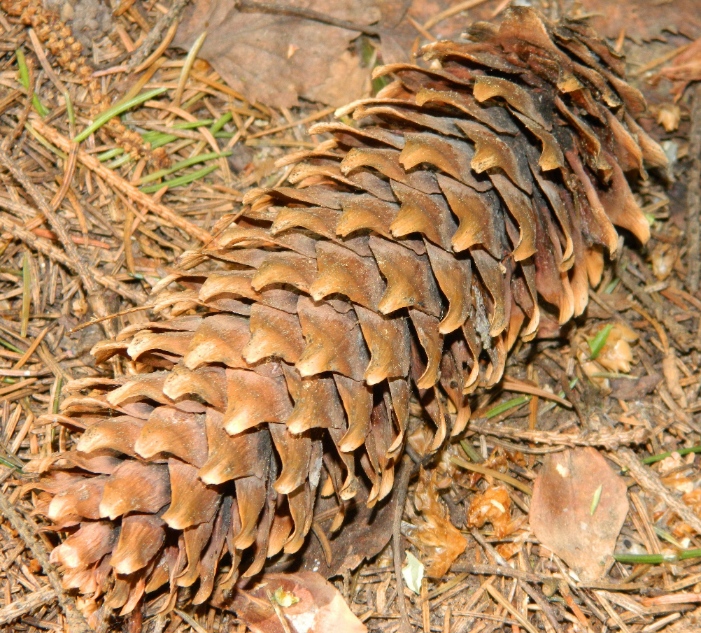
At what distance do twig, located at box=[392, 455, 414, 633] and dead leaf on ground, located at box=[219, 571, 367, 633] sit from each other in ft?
0.41

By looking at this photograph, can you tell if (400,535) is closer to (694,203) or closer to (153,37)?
(694,203)

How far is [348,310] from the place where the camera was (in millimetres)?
1639

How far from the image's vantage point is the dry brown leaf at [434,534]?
196 centimetres

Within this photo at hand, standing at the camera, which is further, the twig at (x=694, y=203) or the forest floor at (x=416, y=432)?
the twig at (x=694, y=203)

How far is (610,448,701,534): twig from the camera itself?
1980 mm

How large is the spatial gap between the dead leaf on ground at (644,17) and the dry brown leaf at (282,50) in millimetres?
791

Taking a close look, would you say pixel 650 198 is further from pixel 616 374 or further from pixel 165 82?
pixel 165 82

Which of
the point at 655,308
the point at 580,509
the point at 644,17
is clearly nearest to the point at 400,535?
the point at 580,509

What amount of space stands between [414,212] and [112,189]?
3.59 feet

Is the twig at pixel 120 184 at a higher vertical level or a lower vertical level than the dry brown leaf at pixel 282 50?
lower

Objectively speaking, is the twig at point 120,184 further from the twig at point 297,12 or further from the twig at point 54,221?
the twig at point 297,12

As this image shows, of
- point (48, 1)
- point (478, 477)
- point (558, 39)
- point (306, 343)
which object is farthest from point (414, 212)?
point (48, 1)

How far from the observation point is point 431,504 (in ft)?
6.69

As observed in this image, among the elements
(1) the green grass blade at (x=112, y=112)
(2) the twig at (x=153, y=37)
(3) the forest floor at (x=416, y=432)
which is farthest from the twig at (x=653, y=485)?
(2) the twig at (x=153, y=37)
